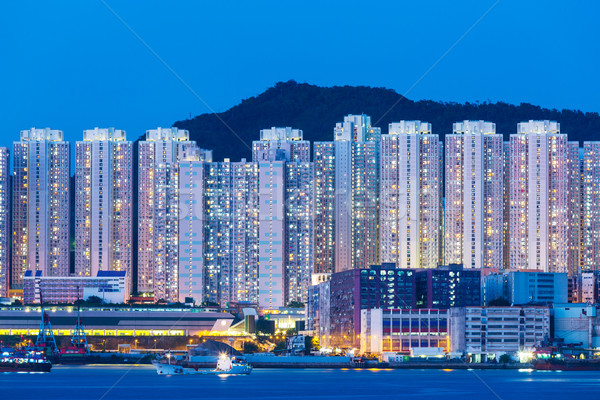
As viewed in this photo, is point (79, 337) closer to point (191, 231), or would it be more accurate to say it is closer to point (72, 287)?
point (72, 287)

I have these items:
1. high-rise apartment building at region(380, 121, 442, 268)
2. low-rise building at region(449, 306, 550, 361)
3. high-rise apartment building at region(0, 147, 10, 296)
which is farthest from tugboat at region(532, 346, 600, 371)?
high-rise apartment building at region(0, 147, 10, 296)

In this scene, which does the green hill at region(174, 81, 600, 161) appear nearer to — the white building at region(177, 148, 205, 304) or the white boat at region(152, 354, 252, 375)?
the white building at region(177, 148, 205, 304)

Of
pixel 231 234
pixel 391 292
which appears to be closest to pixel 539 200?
pixel 391 292

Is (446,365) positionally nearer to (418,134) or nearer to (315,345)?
(315,345)

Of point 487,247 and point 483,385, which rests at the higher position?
point 487,247

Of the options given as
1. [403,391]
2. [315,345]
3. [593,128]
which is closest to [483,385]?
[403,391]

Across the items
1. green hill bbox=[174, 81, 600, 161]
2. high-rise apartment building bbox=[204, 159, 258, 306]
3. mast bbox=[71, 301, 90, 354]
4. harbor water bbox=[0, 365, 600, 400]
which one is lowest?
harbor water bbox=[0, 365, 600, 400]
